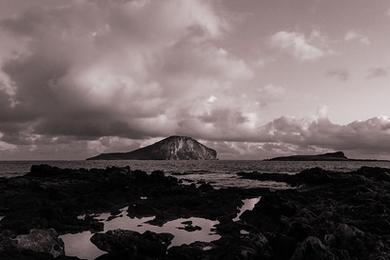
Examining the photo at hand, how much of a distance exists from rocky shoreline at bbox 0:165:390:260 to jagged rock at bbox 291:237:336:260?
0.05m

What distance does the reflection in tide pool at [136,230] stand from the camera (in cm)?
2350

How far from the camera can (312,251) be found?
18.2m

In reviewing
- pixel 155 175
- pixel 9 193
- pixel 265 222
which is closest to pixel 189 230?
pixel 265 222

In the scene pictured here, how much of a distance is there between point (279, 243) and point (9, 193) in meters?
38.9

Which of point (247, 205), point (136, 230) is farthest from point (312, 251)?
point (247, 205)

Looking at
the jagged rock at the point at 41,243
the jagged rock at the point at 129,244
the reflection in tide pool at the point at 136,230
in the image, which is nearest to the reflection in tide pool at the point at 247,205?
the reflection in tide pool at the point at 136,230

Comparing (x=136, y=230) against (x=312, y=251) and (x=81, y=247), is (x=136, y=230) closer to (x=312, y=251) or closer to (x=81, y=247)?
(x=81, y=247)

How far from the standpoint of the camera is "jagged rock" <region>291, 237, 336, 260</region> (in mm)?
17969

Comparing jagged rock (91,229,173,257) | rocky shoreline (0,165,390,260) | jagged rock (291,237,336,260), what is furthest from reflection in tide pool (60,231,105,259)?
jagged rock (291,237,336,260)

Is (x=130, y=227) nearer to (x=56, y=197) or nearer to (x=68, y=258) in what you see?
(x=68, y=258)

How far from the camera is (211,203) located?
41.8 m

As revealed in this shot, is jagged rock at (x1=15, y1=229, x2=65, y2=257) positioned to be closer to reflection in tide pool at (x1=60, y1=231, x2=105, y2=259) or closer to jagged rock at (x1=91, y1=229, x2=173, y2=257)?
reflection in tide pool at (x1=60, y1=231, x2=105, y2=259)

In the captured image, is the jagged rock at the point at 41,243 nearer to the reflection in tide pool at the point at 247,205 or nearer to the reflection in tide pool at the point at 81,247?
the reflection in tide pool at the point at 81,247

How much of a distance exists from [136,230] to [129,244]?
8.78 metres
